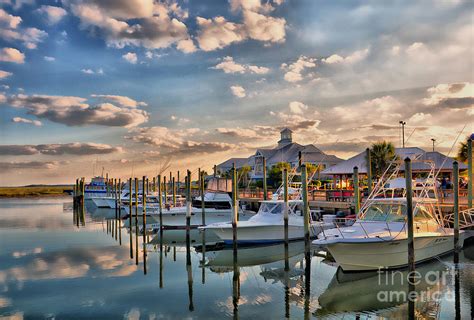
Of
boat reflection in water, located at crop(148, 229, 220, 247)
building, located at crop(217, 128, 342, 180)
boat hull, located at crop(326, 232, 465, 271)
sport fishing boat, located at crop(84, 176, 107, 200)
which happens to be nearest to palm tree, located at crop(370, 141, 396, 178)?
boat reflection in water, located at crop(148, 229, 220, 247)

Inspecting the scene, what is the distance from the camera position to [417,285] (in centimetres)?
1584

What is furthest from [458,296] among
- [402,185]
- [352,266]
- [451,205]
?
[451,205]

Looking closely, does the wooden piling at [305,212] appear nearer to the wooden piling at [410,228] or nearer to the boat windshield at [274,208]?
the boat windshield at [274,208]

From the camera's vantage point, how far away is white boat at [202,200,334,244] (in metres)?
24.5

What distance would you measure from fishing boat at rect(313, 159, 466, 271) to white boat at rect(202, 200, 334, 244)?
5961 mm

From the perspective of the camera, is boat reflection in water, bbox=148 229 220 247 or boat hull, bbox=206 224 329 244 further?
boat reflection in water, bbox=148 229 220 247

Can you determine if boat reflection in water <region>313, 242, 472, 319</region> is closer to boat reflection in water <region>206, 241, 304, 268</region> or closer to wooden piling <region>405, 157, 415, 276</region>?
wooden piling <region>405, 157, 415, 276</region>

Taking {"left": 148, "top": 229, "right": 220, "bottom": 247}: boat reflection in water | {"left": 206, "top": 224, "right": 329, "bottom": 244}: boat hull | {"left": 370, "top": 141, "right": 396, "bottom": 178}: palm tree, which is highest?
{"left": 370, "top": 141, "right": 396, "bottom": 178}: palm tree

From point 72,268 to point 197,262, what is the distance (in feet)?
19.7

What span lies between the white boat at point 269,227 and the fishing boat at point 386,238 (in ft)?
19.6

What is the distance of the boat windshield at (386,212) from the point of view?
59.5 ft

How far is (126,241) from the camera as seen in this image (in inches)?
1174

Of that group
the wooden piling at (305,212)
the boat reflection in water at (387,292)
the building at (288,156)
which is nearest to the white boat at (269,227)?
the wooden piling at (305,212)

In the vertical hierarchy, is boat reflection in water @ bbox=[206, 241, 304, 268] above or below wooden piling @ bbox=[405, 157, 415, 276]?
below
